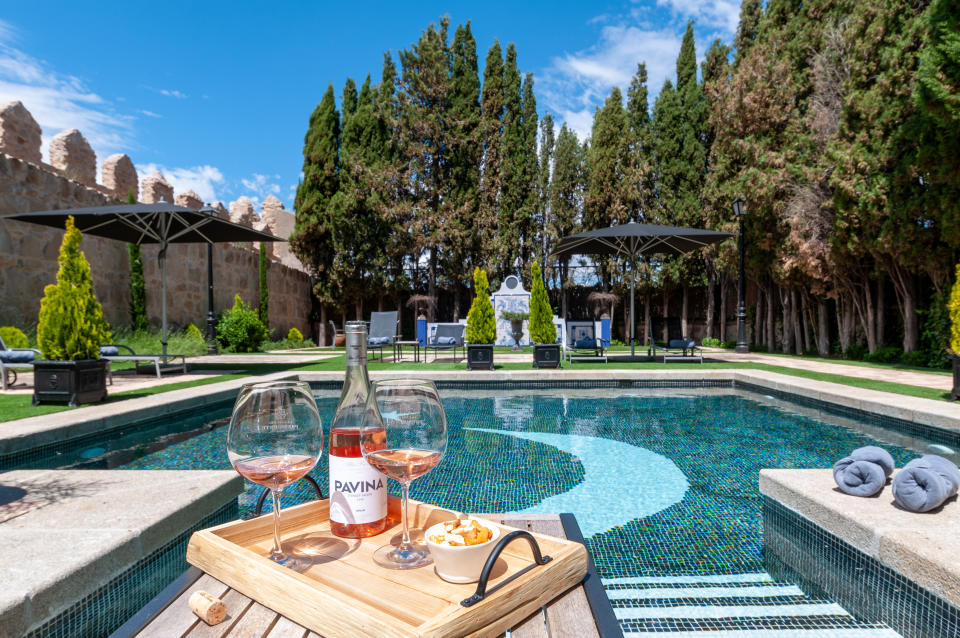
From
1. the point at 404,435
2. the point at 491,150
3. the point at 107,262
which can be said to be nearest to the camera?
the point at 404,435

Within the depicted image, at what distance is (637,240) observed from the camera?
36.8ft

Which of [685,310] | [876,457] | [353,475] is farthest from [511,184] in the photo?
[353,475]

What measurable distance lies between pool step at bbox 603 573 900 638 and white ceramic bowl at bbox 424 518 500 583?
1.15 m

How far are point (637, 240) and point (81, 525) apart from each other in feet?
35.7

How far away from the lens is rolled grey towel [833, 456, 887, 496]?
202 centimetres

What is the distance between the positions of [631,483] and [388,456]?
9.44ft

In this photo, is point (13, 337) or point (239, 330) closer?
point (13, 337)

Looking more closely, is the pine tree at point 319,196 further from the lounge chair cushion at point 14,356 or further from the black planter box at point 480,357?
the lounge chair cushion at point 14,356

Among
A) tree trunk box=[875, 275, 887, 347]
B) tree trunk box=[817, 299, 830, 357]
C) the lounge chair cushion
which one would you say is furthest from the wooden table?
tree trunk box=[817, 299, 830, 357]

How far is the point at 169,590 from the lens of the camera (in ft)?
2.70

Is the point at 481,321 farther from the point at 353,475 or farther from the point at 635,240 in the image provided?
the point at 353,475

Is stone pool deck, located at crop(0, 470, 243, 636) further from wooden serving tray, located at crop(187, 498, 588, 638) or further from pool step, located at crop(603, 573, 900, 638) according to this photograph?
pool step, located at crop(603, 573, 900, 638)

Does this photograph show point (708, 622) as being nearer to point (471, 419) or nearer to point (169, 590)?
point (169, 590)

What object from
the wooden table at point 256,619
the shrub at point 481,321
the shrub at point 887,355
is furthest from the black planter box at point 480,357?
the wooden table at point 256,619
